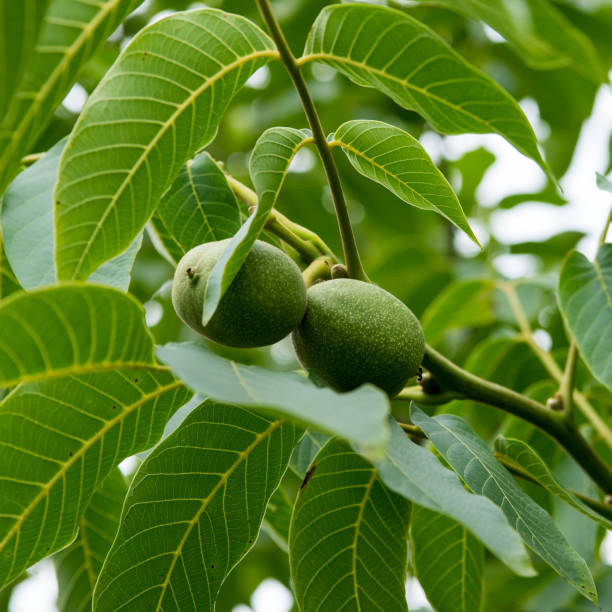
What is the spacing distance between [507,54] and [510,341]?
1.20 meters

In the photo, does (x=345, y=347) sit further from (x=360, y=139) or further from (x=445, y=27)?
(x=445, y=27)

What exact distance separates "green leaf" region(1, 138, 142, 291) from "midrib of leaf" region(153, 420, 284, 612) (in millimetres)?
224

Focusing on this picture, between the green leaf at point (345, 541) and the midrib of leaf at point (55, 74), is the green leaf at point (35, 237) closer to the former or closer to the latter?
the midrib of leaf at point (55, 74)

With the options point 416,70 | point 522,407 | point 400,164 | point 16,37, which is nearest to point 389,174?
point 400,164

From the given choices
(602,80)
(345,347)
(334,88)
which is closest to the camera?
(345,347)

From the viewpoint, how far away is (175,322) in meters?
2.21

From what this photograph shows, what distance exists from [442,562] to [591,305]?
15.9 inches

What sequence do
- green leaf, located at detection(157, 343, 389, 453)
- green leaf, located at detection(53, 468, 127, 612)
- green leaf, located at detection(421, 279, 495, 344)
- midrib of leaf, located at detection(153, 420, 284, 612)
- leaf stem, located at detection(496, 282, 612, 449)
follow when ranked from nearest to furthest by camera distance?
green leaf, located at detection(157, 343, 389, 453)
midrib of leaf, located at detection(153, 420, 284, 612)
green leaf, located at detection(53, 468, 127, 612)
leaf stem, located at detection(496, 282, 612, 449)
green leaf, located at detection(421, 279, 495, 344)

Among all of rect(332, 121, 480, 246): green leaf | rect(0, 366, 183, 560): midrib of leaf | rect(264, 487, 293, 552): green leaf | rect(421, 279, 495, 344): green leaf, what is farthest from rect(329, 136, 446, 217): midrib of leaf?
rect(421, 279, 495, 344): green leaf

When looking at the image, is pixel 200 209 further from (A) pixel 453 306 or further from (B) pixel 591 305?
(A) pixel 453 306

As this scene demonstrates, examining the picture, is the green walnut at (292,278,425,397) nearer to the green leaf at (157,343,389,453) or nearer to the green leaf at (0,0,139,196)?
the green leaf at (157,343,389,453)

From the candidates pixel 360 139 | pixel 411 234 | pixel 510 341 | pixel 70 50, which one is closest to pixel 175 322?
pixel 411 234

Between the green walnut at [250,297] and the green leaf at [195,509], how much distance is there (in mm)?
83

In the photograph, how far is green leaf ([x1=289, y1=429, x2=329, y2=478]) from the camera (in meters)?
1.11
